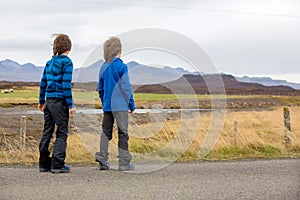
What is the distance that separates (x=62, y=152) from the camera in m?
8.23

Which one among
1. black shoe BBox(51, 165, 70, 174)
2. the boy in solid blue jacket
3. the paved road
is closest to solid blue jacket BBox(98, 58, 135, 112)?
the boy in solid blue jacket

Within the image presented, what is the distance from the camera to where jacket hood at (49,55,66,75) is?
27.1ft

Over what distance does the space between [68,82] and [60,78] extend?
0.15 metres

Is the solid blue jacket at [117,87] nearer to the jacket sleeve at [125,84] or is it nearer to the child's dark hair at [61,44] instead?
the jacket sleeve at [125,84]

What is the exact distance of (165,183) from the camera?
725cm

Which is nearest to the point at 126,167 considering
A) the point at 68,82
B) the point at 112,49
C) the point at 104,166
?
the point at 104,166

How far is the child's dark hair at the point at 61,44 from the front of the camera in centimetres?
831

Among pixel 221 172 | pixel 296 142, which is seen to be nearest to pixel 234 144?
pixel 296 142

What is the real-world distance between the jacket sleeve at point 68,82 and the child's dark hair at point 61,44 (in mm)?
210

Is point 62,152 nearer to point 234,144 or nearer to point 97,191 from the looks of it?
point 97,191

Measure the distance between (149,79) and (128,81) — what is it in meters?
1.99

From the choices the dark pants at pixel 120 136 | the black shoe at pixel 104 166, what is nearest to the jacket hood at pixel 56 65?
the dark pants at pixel 120 136

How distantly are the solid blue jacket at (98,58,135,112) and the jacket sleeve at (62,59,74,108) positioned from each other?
0.58 meters

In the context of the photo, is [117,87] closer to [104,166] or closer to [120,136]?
[120,136]
